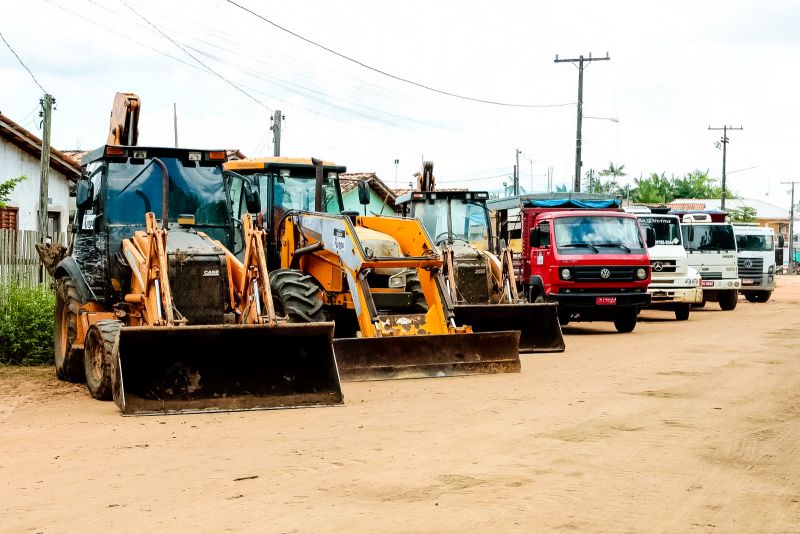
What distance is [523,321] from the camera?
1661cm

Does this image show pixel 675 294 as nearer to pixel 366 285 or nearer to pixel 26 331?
pixel 366 285

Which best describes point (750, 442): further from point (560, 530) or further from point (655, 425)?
point (560, 530)

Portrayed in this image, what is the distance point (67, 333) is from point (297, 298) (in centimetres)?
290

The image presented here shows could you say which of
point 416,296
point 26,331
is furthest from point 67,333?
point 416,296

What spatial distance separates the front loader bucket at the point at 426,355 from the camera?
1255 centimetres

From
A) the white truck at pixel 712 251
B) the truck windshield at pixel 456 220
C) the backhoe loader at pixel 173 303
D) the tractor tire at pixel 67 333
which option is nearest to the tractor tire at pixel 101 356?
the backhoe loader at pixel 173 303

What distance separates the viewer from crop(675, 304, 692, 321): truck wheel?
26.1 m

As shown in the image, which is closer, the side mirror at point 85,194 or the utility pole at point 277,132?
the side mirror at point 85,194

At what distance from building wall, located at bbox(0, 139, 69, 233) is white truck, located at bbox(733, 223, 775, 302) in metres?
21.5

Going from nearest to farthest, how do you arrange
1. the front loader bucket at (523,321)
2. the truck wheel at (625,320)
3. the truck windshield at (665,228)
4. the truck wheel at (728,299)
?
1. the front loader bucket at (523,321)
2. the truck wheel at (625,320)
3. the truck windshield at (665,228)
4. the truck wheel at (728,299)

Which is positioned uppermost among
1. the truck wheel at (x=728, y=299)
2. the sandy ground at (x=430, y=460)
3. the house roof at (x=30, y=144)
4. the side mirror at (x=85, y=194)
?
the house roof at (x=30, y=144)

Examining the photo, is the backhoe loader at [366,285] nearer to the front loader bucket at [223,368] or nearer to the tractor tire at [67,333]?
the front loader bucket at [223,368]

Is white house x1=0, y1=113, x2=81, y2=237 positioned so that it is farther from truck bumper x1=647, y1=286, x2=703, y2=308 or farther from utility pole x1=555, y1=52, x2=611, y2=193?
utility pole x1=555, y1=52, x2=611, y2=193

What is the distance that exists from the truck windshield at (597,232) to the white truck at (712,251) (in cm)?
908
